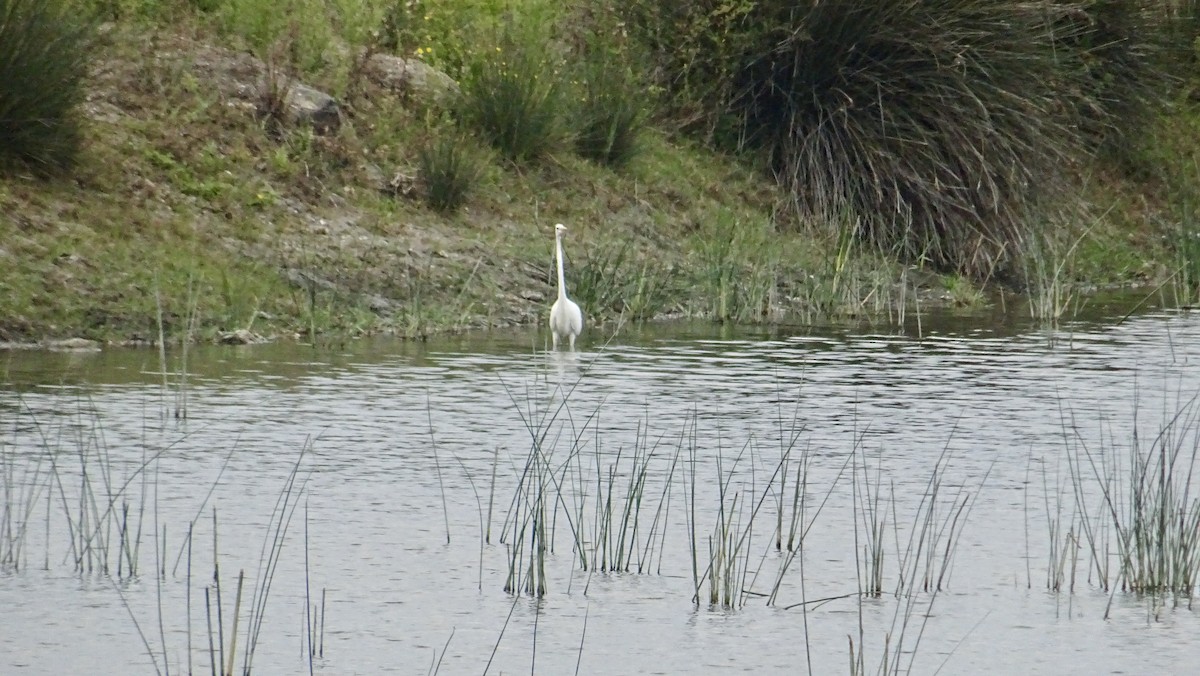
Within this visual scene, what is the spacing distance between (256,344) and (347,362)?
4.02ft

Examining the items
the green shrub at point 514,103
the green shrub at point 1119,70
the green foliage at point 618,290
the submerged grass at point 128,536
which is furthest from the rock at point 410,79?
the submerged grass at point 128,536

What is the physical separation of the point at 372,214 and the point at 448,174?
0.95m

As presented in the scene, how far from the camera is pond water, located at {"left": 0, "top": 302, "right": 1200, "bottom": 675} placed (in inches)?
245

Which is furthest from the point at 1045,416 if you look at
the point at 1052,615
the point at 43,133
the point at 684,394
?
the point at 43,133

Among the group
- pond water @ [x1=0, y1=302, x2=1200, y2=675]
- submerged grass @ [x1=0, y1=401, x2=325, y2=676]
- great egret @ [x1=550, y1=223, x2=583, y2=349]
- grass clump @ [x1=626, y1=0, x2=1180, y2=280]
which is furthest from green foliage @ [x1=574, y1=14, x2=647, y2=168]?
submerged grass @ [x1=0, y1=401, x2=325, y2=676]

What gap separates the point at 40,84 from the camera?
14.3m

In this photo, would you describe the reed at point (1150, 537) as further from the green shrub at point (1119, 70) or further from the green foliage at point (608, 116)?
the green shrub at point (1119, 70)

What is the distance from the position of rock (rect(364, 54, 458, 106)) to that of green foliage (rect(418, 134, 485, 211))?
138 centimetres

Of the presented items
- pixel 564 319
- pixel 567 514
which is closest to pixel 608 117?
pixel 564 319

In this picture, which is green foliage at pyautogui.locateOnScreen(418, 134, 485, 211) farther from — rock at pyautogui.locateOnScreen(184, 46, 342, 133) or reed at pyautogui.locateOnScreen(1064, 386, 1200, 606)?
reed at pyautogui.locateOnScreen(1064, 386, 1200, 606)

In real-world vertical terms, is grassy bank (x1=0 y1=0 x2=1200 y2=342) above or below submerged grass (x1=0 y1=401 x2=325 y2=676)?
above

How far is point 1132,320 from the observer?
54.7 ft

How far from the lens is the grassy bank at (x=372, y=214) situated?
1437 cm

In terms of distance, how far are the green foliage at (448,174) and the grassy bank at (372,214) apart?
5cm
